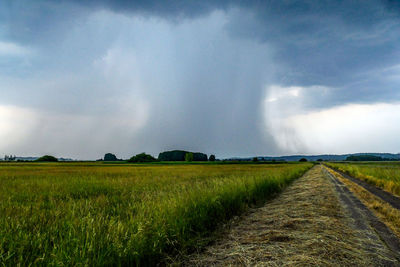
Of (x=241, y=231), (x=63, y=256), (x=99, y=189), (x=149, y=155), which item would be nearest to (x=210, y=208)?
(x=241, y=231)

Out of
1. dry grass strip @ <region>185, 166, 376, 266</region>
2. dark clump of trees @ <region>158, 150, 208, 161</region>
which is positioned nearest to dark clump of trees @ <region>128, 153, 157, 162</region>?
dark clump of trees @ <region>158, 150, 208, 161</region>

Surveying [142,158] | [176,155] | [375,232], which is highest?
[176,155]

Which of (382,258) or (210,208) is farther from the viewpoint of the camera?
(210,208)

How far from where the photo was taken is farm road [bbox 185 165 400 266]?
3.51 metres

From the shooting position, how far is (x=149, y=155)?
14688 centimetres

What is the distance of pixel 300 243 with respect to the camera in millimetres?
4172

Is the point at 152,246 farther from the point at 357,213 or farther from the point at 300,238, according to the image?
the point at 357,213

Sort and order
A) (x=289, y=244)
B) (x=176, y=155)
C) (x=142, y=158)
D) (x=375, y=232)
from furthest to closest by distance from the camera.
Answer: (x=176, y=155)
(x=142, y=158)
(x=375, y=232)
(x=289, y=244)

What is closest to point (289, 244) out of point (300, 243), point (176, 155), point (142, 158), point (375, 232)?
point (300, 243)

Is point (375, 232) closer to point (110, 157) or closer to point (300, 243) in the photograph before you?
point (300, 243)

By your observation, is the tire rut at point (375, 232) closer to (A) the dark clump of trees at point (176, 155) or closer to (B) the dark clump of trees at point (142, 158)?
(B) the dark clump of trees at point (142, 158)

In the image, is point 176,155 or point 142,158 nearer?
point 142,158

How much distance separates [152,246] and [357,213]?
6.29 meters

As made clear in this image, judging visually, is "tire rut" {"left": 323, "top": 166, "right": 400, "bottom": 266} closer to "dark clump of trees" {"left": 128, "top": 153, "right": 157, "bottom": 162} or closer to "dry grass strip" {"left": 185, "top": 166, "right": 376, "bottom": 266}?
"dry grass strip" {"left": 185, "top": 166, "right": 376, "bottom": 266}
